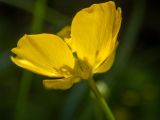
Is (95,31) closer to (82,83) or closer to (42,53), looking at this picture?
(42,53)

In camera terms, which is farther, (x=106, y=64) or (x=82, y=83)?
(x=82, y=83)

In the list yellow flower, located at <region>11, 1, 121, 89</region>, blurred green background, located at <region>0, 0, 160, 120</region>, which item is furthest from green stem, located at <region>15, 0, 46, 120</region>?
yellow flower, located at <region>11, 1, 121, 89</region>

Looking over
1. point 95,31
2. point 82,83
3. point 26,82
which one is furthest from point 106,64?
point 82,83

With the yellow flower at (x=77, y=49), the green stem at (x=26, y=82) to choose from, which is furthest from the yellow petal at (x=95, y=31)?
the green stem at (x=26, y=82)

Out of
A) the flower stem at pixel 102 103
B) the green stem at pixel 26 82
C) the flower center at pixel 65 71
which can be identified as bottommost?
the green stem at pixel 26 82

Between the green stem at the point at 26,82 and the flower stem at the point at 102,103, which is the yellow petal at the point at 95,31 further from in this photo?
the green stem at the point at 26,82

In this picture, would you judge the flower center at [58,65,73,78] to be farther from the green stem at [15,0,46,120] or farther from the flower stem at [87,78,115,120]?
the green stem at [15,0,46,120]
